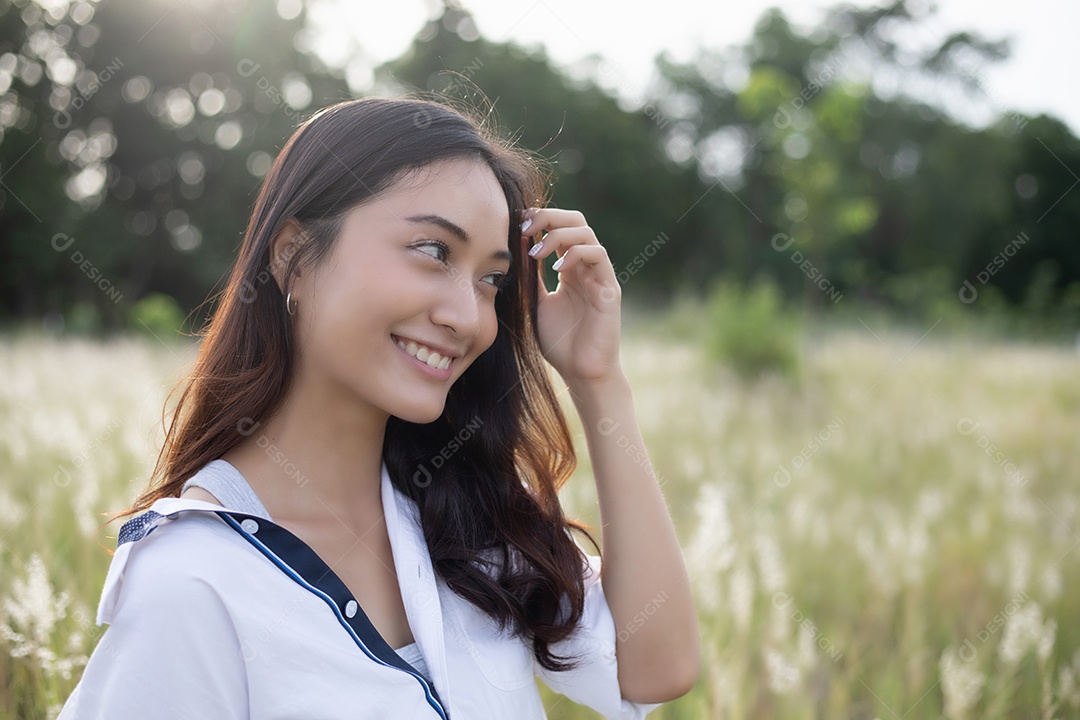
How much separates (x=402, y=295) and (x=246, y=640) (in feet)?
2.20

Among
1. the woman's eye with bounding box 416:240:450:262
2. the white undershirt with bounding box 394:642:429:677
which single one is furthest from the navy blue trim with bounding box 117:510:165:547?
the woman's eye with bounding box 416:240:450:262

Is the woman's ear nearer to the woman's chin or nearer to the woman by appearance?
the woman

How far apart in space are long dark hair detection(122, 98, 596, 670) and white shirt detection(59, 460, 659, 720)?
0.17m

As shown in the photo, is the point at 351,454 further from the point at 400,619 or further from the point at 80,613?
the point at 80,613

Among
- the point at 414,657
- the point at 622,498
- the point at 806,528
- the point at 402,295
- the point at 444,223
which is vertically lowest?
the point at 414,657

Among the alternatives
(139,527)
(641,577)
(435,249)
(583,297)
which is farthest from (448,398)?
(139,527)

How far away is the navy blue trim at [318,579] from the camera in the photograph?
1357 millimetres

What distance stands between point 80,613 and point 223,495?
995 mm

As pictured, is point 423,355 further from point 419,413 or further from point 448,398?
point 448,398

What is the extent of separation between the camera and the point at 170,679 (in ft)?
3.91

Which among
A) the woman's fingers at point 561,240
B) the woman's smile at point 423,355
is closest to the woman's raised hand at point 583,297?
the woman's fingers at point 561,240

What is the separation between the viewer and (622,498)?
1.84 m

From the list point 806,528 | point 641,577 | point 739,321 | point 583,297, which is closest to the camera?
point 641,577

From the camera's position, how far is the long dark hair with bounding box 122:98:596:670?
1.61 metres
